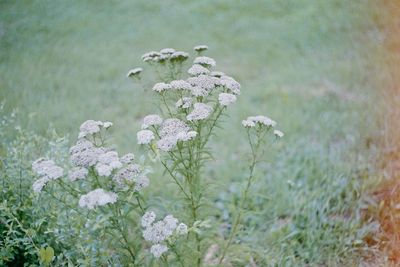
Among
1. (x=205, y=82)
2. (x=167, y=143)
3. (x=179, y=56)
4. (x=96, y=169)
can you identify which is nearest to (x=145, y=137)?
(x=167, y=143)

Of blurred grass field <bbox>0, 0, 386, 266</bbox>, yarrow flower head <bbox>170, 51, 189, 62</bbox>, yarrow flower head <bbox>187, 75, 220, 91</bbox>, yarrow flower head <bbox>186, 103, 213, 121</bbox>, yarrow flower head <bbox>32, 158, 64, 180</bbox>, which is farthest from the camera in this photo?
blurred grass field <bbox>0, 0, 386, 266</bbox>

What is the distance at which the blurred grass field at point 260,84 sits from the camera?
119 inches

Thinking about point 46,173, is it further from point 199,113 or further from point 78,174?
point 199,113

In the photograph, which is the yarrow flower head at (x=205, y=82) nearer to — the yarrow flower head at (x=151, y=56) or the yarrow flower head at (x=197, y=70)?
the yarrow flower head at (x=197, y=70)

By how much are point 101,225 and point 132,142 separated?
213 cm

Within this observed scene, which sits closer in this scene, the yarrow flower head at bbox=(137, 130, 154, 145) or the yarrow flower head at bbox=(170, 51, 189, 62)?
the yarrow flower head at bbox=(137, 130, 154, 145)

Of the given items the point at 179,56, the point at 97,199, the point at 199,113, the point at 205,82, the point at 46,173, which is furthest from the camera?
the point at 179,56

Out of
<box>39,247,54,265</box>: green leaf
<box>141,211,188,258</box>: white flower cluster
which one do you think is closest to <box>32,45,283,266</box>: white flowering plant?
<box>141,211,188,258</box>: white flower cluster

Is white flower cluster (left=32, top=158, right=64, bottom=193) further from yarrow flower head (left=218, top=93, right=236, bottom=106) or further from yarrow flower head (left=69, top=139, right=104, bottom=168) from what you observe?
yarrow flower head (left=218, top=93, right=236, bottom=106)

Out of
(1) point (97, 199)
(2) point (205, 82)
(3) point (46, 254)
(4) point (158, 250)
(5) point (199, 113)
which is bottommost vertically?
(3) point (46, 254)

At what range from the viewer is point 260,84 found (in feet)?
16.8

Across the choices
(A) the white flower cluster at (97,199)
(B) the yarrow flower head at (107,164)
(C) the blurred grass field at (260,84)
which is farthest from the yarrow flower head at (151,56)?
(A) the white flower cluster at (97,199)

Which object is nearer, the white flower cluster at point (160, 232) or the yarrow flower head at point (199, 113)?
the white flower cluster at point (160, 232)

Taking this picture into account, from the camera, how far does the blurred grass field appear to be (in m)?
3.01
